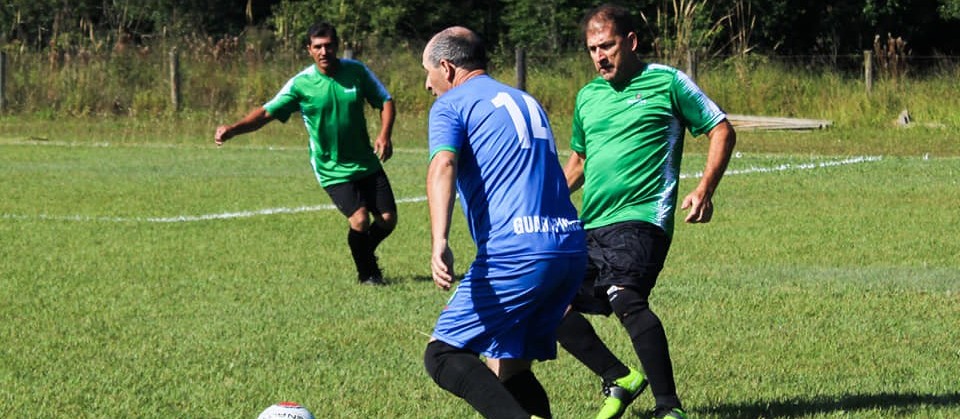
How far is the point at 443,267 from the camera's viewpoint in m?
4.70

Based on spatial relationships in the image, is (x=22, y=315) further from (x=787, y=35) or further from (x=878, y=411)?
(x=787, y=35)

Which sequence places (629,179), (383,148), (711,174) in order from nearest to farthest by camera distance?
(711,174) → (629,179) → (383,148)

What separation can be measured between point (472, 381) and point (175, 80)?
86.0ft

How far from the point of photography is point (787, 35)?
42.9 meters

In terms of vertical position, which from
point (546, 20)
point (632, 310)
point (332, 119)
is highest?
point (632, 310)

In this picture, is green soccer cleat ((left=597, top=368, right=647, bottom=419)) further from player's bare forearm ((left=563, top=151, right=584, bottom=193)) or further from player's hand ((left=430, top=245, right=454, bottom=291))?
player's hand ((left=430, top=245, right=454, bottom=291))

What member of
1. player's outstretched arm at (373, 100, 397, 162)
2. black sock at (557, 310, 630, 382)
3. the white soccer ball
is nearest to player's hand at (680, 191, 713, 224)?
black sock at (557, 310, 630, 382)

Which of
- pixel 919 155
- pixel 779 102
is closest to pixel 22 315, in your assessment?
pixel 919 155

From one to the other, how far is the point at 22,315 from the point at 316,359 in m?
2.33

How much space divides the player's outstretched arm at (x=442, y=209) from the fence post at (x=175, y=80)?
85.5 feet

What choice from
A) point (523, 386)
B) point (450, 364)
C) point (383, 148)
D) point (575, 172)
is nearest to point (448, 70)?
point (450, 364)

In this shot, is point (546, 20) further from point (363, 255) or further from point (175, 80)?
point (363, 255)

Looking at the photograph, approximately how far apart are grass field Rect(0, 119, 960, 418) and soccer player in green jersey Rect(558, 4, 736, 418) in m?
0.44

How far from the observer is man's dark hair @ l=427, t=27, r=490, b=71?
5027mm
